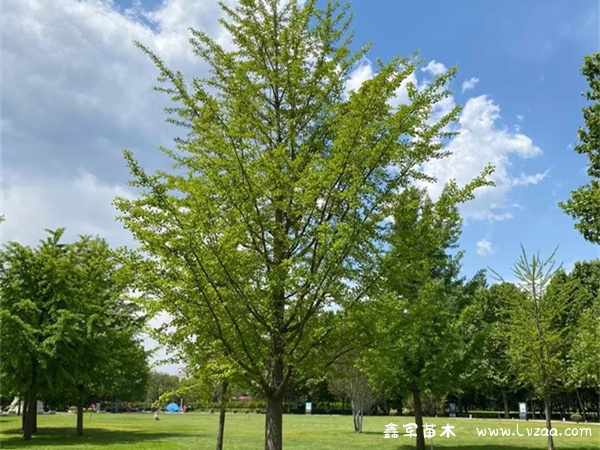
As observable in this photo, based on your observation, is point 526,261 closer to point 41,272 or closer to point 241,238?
point 241,238

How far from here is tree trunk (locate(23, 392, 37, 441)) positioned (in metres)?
23.1

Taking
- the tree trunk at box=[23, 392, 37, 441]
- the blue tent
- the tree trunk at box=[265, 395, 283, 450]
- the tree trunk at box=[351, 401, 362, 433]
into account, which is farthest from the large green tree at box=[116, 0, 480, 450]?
the blue tent

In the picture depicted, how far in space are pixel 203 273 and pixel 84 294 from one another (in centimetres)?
2102

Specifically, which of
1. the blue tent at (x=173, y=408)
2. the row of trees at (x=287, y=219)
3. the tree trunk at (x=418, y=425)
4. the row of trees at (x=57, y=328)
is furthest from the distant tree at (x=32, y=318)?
the blue tent at (x=173, y=408)

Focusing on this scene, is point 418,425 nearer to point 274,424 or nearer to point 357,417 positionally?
point 357,417

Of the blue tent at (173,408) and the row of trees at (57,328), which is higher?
the row of trees at (57,328)

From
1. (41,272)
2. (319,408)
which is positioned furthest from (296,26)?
(319,408)

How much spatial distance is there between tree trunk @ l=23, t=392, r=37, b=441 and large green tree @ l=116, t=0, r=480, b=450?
20.3m

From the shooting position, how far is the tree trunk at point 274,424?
7.33 metres

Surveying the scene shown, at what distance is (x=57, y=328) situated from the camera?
2217cm

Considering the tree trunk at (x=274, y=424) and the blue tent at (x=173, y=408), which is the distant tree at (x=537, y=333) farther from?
the blue tent at (x=173, y=408)

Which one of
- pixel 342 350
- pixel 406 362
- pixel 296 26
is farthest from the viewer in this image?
pixel 406 362

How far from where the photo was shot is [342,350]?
7.47 metres

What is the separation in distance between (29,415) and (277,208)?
863 inches
